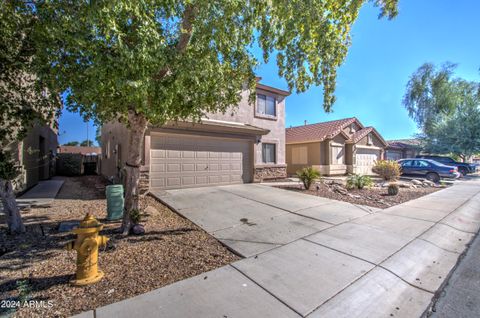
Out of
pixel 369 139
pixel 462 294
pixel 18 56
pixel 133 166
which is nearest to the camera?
pixel 462 294

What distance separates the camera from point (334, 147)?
18.4 m

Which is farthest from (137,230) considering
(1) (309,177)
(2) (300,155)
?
(2) (300,155)

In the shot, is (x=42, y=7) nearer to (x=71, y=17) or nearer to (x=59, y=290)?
(x=71, y=17)

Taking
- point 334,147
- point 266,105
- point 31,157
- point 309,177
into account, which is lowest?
point 309,177

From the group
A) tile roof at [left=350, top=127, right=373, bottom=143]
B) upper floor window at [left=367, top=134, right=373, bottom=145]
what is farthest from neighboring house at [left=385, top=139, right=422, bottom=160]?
tile roof at [left=350, top=127, right=373, bottom=143]

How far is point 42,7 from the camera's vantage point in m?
3.34

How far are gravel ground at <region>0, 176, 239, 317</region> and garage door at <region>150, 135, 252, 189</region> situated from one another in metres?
3.88

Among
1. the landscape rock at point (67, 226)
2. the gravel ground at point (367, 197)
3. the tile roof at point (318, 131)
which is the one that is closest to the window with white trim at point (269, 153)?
the gravel ground at point (367, 197)

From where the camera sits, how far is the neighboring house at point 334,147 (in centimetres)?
1802

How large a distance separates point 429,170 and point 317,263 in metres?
17.1

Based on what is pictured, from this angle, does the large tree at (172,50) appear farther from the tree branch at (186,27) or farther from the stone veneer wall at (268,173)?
the stone veneer wall at (268,173)

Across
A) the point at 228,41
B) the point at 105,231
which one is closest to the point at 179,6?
the point at 228,41

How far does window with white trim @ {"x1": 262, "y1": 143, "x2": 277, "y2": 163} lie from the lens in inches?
528

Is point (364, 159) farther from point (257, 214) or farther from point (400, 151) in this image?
point (257, 214)
